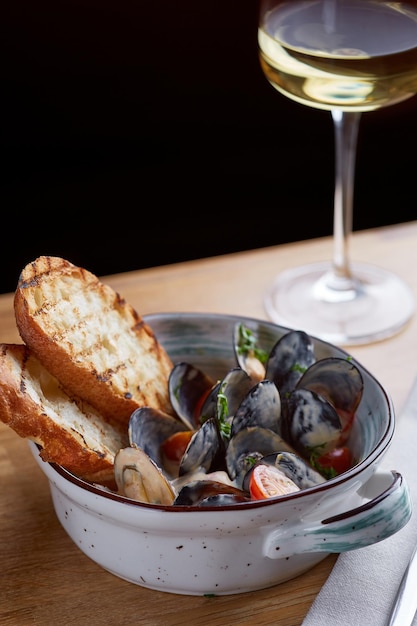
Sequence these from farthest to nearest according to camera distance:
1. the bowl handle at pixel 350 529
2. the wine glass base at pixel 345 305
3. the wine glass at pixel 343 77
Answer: the wine glass base at pixel 345 305 < the wine glass at pixel 343 77 < the bowl handle at pixel 350 529

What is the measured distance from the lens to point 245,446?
0.95 metres

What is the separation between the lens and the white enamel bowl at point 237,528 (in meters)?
0.84

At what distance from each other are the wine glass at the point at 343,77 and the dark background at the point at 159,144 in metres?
1.43

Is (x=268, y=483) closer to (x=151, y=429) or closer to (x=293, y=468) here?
(x=293, y=468)

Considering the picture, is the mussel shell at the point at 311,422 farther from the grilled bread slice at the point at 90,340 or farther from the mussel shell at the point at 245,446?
the grilled bread slice at the point at 90,340

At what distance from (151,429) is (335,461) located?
0.67ft

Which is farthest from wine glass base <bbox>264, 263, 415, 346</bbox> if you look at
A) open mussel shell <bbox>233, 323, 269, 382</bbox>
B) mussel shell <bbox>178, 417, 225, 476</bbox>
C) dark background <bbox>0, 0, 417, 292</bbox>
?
dark background <bbox>0, 0, 417, 292</bbox>

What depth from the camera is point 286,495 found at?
0.84 m

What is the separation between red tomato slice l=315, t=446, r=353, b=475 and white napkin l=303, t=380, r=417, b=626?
0.09 meters

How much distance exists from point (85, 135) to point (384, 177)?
3.45 ft

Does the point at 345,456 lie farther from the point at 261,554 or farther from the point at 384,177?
the point at 384,177

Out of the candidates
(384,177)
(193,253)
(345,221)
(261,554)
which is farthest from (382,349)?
(384,177)

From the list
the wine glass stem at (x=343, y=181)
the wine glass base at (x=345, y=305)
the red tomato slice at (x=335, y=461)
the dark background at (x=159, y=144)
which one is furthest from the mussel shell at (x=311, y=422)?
the dark background at (x=159, y=144)

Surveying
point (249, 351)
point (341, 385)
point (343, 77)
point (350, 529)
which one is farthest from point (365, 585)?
point (343, 77)
